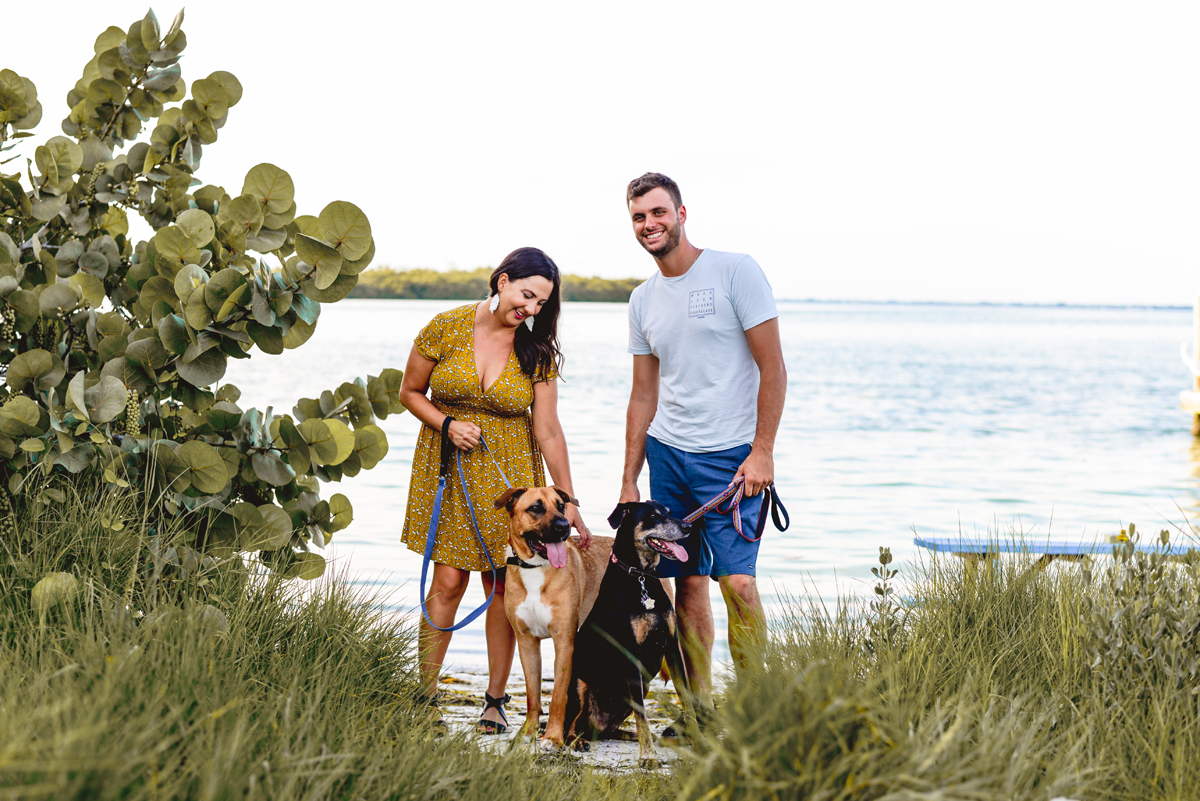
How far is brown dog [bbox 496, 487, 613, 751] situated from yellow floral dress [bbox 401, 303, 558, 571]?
164mm

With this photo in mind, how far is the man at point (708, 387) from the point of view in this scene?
13.6ft

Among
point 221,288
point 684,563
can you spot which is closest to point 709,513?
point 684,563

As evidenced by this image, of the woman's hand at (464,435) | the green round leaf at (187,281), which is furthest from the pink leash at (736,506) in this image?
the green round leaf at (187,281)

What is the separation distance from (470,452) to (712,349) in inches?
51.4

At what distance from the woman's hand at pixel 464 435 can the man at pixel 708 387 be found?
0.83 metres

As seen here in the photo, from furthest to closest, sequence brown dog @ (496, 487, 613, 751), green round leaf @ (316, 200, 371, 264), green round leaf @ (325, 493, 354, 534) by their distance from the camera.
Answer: brown dog @ (496, 487, 613, 751) → green round leaf @ (325, 493, 354, 534) → green round leaf @ (316, 200, 371, 264)

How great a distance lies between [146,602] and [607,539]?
A: 2.40 m

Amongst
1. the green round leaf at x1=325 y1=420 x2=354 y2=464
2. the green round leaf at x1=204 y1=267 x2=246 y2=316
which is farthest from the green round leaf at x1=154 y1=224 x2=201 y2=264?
the green round leaf at x1=325 y1=420 x2=354 y2=464

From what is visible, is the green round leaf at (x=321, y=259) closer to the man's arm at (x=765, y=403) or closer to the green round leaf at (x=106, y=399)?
the green round leaf at (x=106, y=399)

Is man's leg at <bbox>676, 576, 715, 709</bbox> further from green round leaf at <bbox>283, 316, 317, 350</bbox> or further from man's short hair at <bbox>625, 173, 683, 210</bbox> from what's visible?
green round leaf at <bbox>283, 316, 317, 350</bbox>

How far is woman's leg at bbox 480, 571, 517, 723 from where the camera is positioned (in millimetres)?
4371

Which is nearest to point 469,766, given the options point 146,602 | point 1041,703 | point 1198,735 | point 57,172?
point 146,602

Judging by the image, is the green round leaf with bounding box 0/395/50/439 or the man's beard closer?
the green round leaf with bounding box 0/395/50/439

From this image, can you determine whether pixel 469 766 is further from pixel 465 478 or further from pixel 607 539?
pixel 607 539
